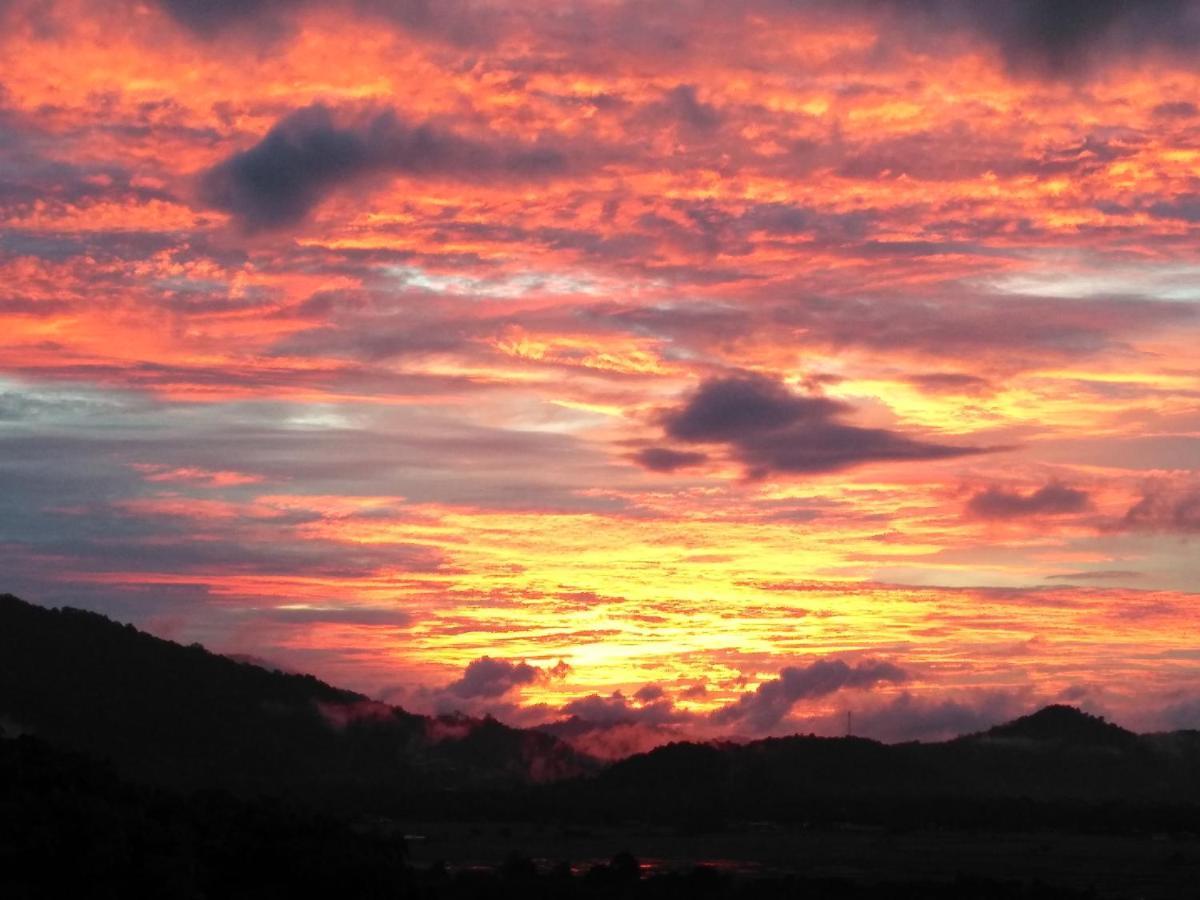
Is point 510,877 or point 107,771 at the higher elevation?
point 107,771

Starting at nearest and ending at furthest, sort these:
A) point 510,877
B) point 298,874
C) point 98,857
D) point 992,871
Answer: point 98,857, point 298,874, point 510,877, point 992,871

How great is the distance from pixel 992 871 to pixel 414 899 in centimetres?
9899

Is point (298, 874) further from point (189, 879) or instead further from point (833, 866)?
point (833, 866)

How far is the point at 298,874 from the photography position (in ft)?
234

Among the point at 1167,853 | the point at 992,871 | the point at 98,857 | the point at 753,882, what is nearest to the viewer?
the point at 98,857

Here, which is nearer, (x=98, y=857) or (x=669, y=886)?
(x=98, y=857)

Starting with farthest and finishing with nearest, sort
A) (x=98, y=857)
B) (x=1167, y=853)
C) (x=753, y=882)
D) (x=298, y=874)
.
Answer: (x=1167, y=853)
(x=753, y=882)
(x=298, y=874)
(x=98, y=857)

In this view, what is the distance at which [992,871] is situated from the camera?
15950cm

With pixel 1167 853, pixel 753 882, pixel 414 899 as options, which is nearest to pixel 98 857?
pixel 414 899

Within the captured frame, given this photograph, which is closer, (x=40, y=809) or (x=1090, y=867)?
(x=40, y=809)

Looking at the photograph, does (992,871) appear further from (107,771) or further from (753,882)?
(107,771)

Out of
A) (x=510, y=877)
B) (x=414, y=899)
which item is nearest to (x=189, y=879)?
(x=414, y=899)

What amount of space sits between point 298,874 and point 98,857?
13691 millimetres

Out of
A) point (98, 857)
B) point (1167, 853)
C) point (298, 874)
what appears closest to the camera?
point (98, 857)
